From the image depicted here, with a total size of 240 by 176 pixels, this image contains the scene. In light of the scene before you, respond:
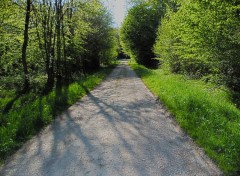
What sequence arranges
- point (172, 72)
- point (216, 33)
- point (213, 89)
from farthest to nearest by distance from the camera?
point (172, 72) → point (213, 89) → point (216, 33)

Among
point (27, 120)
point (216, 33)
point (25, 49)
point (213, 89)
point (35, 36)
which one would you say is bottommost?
point (27, 120)

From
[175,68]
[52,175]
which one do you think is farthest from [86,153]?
[175,68]

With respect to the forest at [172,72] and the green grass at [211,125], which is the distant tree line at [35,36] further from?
the green grass at [211,125]

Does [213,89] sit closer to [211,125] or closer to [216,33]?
[216,33]

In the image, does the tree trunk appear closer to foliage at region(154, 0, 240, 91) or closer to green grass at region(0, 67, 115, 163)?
green grass at region(0, 67, 115, 163)

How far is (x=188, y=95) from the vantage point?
10.4m

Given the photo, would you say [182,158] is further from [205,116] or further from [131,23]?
[131,23]

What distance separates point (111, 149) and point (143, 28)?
4178 centimetres

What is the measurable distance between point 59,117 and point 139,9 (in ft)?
142

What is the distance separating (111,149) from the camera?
5.60 meters

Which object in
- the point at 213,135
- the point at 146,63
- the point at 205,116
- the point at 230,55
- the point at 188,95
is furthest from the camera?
the point at 146,63

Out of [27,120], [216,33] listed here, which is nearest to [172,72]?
[216,33]

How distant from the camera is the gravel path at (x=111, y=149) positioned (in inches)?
187

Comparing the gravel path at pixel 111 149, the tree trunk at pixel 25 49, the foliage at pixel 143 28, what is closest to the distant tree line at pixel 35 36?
the tree trunk at pixel 25 49
